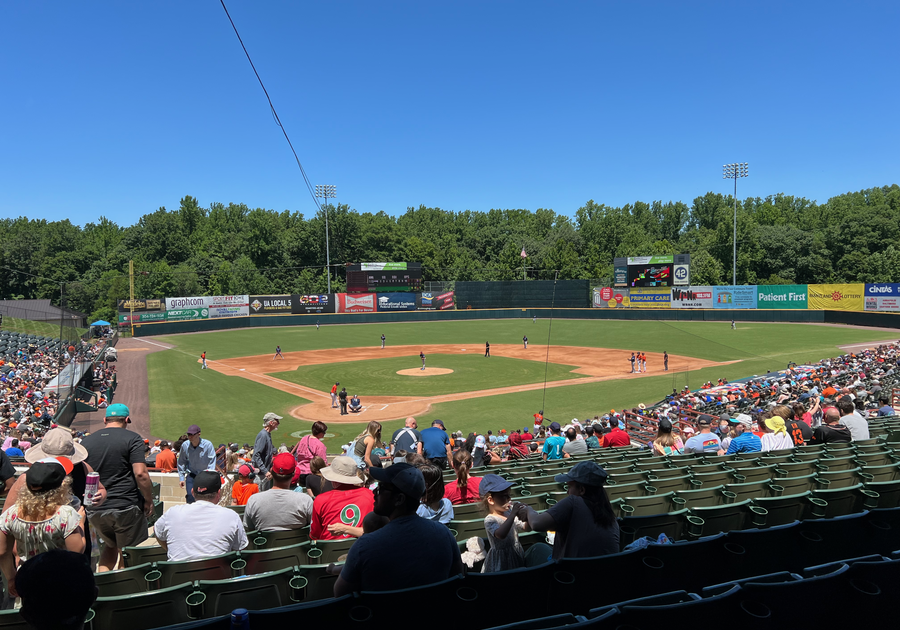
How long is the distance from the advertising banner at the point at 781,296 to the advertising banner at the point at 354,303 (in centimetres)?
4362

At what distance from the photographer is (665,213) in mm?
123688

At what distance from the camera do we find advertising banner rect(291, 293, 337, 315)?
7094 cm

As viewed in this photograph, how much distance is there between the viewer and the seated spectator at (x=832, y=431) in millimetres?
9211

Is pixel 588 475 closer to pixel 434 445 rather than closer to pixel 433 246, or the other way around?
pixel 434 445

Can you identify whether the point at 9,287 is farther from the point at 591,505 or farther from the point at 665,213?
the point at 665,213

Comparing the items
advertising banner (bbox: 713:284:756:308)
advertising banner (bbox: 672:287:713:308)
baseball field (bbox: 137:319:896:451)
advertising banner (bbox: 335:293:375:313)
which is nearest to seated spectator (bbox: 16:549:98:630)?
baseball field (bbox: 137:319:896:451)

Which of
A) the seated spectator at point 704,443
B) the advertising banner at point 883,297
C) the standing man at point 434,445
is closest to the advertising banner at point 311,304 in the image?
the advertising banner at point 883,297

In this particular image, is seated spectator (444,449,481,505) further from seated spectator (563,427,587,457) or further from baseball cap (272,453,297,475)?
seated spectator (563,427,587,457)

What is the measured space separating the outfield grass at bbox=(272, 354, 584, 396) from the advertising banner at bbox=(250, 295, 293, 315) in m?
31.7

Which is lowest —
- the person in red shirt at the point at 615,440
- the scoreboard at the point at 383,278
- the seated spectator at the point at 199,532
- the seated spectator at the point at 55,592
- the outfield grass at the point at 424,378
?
the outfield grass at the point at 424,378

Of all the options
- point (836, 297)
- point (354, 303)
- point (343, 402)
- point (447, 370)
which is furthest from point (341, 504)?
point (354, 303)

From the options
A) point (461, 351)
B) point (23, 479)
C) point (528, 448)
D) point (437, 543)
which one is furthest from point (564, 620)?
point (461, 351)

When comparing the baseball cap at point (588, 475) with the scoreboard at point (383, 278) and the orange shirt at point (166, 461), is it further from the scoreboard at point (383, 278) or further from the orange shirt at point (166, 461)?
the scoreboard at point (383, 278)

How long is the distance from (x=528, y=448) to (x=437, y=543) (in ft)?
39.9
